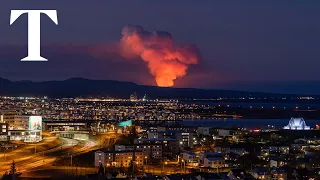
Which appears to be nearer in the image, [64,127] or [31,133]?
[31,133]

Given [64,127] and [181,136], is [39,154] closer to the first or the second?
[181,136]

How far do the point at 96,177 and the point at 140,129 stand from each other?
441 inches

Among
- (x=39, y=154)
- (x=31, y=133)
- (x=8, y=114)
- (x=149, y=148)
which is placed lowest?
(x=39, y=154)

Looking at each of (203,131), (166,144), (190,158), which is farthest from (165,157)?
(203,131)

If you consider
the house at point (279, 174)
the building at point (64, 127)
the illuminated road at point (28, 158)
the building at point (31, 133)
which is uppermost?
the building at point (64, 127)

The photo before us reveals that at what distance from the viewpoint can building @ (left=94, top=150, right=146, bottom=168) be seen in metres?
10.3

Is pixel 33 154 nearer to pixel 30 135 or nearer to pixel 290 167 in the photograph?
pixel 30 135

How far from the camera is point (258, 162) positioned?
1079cm

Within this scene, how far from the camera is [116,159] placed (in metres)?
10.4

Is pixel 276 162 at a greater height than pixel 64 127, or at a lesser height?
lesser

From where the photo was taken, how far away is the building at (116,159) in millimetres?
10289

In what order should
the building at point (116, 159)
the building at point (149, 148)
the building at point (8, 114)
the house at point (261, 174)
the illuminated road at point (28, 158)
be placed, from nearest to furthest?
the house at point (261, 174), the illuminated road at point (28, 158), the building at point (116, 159), the building at point (149, 148), the building at point (8, 114)

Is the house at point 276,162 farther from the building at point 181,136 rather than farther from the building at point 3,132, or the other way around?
the building at point 3,132

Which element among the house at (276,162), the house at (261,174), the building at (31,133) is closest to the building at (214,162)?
the house at (276,162)
